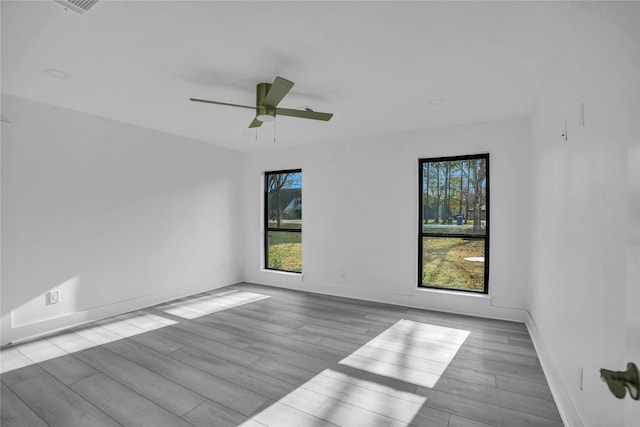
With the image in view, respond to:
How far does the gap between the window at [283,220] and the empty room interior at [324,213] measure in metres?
0.05

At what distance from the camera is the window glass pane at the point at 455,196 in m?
3.90

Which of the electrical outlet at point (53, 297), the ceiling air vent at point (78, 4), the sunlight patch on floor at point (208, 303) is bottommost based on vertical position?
the sunlight patch on floor at point (208, 303)

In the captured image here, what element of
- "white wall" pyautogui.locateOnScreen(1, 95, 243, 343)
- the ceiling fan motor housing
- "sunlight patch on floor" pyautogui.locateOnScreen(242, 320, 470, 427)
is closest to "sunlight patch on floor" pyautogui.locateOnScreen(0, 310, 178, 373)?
"white wall" pyautogui.locateOnScreen(1, 95, 243, 343)

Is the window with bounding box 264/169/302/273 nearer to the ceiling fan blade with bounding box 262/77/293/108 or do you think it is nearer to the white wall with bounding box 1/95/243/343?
the white wall with bounding box 1/95/243/343

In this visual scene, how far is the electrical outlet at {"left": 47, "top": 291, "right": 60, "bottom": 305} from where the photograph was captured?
10.6ft

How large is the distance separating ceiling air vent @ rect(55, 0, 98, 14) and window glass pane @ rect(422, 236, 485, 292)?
13.0ft

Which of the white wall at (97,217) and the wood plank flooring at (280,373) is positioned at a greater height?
the white wall at (97,217)

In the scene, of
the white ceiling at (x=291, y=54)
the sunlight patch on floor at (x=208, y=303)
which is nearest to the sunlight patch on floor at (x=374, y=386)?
the sunlight patch on floor at (x=208, y=303)

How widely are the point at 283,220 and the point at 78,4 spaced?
4.05 m

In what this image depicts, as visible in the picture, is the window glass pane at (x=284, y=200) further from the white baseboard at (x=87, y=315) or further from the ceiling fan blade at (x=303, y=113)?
the ceiling fan blade at (x=303, y=113)

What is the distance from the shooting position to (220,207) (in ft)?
17.2

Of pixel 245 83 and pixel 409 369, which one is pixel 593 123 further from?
pixel 245 83

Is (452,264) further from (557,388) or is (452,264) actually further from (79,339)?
(79,339)

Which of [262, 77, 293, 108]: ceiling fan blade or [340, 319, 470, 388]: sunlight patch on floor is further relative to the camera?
[340, 319, 470, 388]: sunlight patch on floor
